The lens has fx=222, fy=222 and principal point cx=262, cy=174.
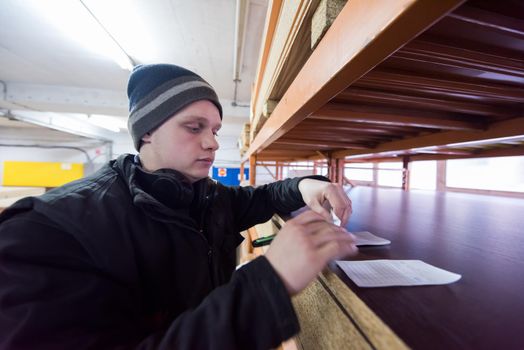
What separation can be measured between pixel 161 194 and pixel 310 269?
19.2 inches

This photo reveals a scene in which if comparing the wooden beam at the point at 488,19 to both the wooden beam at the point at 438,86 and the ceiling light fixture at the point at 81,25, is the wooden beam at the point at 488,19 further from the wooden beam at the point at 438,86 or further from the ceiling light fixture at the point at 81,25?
the ceiling light fixture at the point at 81,25

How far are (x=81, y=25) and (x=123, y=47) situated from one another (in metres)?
0.39

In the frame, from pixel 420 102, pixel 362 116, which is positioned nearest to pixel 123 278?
pixel 362 116

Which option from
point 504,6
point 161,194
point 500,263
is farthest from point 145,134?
point 500,263

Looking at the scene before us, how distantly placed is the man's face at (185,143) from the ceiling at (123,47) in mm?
1397

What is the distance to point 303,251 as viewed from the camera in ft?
1.25

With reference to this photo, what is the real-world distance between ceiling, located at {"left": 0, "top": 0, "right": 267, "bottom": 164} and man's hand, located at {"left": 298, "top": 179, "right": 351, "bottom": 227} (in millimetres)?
1566

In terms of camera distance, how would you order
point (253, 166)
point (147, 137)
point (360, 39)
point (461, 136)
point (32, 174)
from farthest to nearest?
point (32, 174)
point (253, 166)
point (461, 136)
point (147, 137)
point (360, 39)

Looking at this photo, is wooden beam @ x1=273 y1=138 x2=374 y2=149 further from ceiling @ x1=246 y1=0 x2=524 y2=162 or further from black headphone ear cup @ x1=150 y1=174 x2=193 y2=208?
black headphone ear cup @ x1=150 y1=174 x2=193 y2=208

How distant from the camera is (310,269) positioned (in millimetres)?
371

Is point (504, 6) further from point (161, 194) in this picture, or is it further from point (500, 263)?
point (161, 194)

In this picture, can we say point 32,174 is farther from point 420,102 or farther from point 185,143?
point 420,102

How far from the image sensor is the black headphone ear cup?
2.16 ft

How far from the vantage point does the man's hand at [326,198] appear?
0.70m
